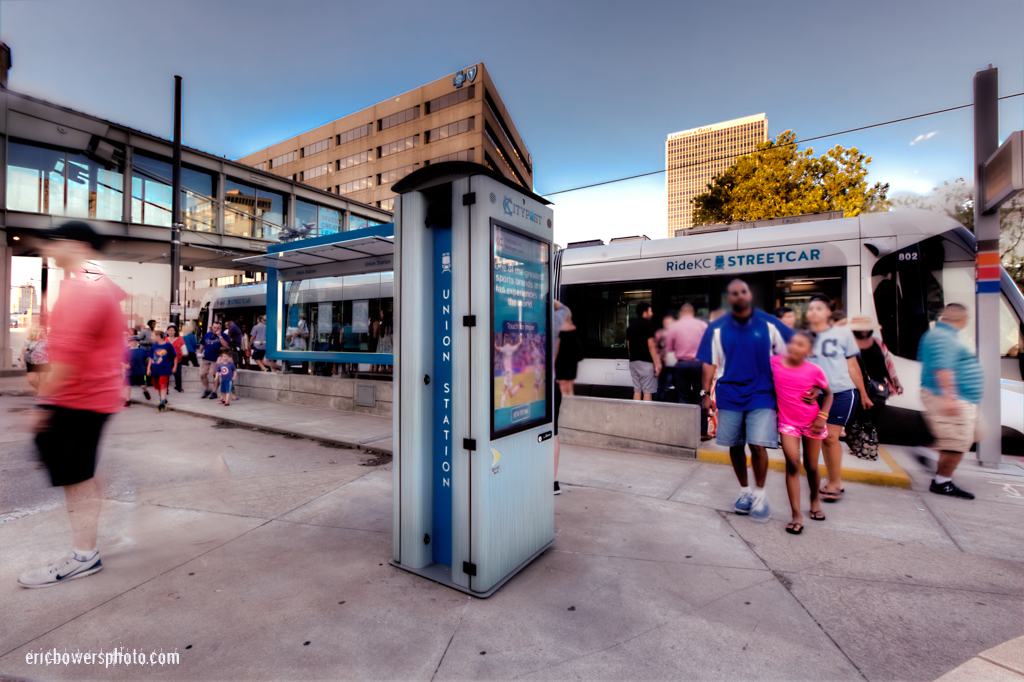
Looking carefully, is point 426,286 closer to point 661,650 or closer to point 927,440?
point 661,650

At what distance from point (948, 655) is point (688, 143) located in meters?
12.8

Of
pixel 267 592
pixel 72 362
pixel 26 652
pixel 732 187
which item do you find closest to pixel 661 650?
pixel 267 592

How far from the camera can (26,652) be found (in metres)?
2.22

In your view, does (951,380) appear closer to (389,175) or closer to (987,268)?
(987,268)

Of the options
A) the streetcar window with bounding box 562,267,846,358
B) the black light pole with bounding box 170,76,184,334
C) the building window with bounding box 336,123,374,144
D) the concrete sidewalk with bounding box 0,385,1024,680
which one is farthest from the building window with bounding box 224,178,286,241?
the building window with bounding box 336,123,374,144

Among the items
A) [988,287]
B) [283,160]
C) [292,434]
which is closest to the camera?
[988,287]

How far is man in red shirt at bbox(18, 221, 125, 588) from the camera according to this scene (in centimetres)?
282

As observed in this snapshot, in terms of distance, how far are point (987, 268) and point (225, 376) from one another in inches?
482

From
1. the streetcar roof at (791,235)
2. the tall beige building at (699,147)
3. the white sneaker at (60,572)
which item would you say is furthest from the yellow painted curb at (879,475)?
the white sneaker at (60,572)

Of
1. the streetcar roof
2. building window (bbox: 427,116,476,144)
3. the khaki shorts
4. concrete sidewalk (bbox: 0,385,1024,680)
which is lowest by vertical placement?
concrete sidewalk (bbox: 0,385,1024,680)

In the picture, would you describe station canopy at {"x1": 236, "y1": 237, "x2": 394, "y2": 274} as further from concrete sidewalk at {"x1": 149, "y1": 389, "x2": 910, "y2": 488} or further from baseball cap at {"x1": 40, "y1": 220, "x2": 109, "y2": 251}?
baseball cap at {"x1": 40, "y1": 220, "x2": 109, "y2": 251}

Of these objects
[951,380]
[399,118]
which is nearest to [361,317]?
[951,380]

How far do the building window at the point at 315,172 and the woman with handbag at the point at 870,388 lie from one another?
2078 inches

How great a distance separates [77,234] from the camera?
2936 millimetres
